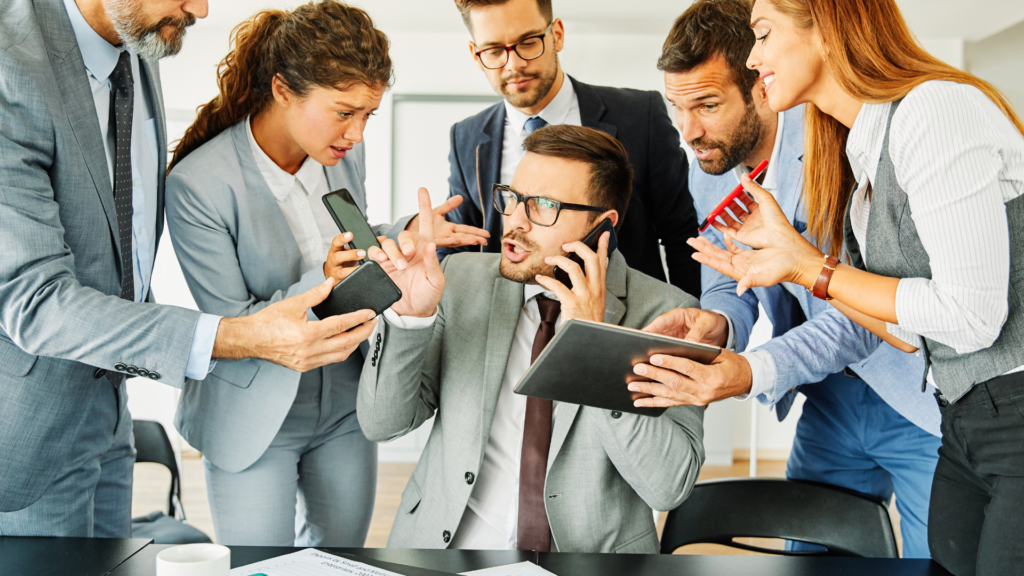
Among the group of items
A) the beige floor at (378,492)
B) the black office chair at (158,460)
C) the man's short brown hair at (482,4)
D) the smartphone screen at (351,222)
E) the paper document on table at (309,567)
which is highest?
the man's short brown hair at (482,4)

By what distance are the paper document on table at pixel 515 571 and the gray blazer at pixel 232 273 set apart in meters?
0.89

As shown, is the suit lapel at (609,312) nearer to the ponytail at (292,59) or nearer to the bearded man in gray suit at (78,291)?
the bearded man in gray suit at (78,291)

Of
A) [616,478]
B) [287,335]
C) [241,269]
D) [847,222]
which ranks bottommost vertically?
[616,478]

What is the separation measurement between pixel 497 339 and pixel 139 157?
100 cm

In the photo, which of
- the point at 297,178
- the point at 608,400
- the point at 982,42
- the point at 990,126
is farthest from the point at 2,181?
the point at 982,42

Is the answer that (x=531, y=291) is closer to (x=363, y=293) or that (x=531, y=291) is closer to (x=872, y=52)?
(x=363, y=293)

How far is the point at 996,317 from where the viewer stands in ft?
3.81

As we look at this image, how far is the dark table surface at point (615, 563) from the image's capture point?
4.01ft

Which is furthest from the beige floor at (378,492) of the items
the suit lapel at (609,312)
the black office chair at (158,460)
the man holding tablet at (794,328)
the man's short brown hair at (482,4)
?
the man's short brown hair at (482,4)

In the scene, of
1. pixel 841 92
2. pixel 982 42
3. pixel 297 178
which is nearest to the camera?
pixel 841 92

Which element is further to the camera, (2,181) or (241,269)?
(241,269)

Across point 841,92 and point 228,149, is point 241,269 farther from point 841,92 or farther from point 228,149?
point 841,92

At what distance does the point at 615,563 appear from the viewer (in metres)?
1.26

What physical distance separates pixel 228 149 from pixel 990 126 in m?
1.72
